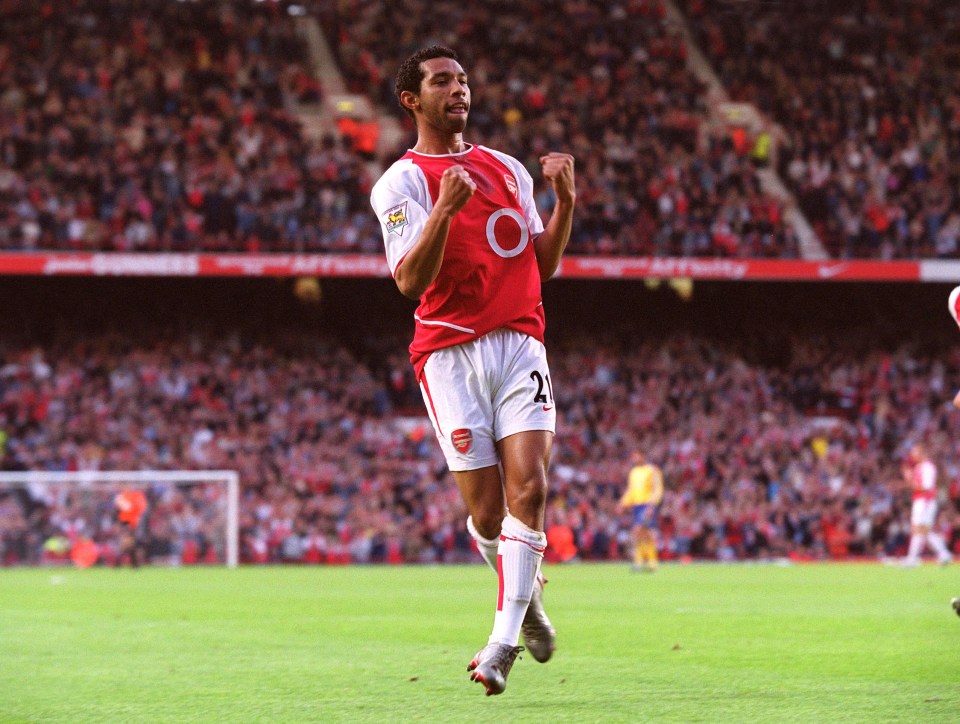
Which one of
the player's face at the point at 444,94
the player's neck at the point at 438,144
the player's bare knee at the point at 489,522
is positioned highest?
the player's face at the point at 444,94

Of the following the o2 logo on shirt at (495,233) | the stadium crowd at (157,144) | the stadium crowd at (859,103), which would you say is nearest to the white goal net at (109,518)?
the stadium crowd at (157,144)

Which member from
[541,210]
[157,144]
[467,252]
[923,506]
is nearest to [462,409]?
[467,252]

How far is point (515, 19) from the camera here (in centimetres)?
3092

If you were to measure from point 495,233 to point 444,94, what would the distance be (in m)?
0.61

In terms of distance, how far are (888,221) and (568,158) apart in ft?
79.7

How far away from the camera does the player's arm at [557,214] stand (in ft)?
18.7

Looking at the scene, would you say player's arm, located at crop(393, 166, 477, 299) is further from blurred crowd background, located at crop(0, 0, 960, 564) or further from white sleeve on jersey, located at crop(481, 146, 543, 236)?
blurred crowd background, located at crop(0, 0, 960, 564)

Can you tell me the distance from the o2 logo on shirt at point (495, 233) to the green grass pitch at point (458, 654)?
72.6 inches

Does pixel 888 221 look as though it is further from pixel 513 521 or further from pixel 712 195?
pixel 513 521

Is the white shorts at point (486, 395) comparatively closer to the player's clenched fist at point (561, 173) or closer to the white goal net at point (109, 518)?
the player's clenched fist at point (561, 173)

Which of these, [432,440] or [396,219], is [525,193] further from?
[432,440]

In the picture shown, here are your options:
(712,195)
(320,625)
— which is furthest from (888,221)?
(320,625)

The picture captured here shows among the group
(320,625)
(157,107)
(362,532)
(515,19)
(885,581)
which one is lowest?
(362,532)

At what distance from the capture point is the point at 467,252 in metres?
5.67
